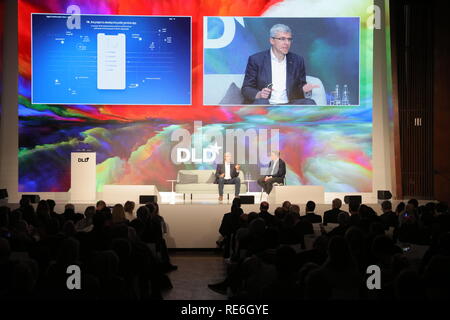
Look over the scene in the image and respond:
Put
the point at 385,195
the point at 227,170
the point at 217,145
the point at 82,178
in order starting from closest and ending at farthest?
the point at 385,195, the point at 82,178, the point at 227,170, the point at 217,145

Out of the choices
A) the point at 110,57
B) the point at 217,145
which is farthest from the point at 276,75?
the point at 110,57

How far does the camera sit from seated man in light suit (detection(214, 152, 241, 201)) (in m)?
10.4

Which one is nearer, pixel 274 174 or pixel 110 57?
pixel 274 174

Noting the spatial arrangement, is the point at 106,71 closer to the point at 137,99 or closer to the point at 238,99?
the point at 137,99

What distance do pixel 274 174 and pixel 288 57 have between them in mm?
2299

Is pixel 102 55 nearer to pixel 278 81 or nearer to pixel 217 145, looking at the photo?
pixel 217 145

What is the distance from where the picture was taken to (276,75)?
11.2 metres

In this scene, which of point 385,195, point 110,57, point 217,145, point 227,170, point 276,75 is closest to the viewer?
point 385,195

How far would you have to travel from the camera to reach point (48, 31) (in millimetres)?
11078

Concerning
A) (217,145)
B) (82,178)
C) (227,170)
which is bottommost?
(82,178)

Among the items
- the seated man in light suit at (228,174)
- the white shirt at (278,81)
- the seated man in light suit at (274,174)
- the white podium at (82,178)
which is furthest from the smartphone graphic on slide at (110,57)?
the seated man in light suit at (274,174)
